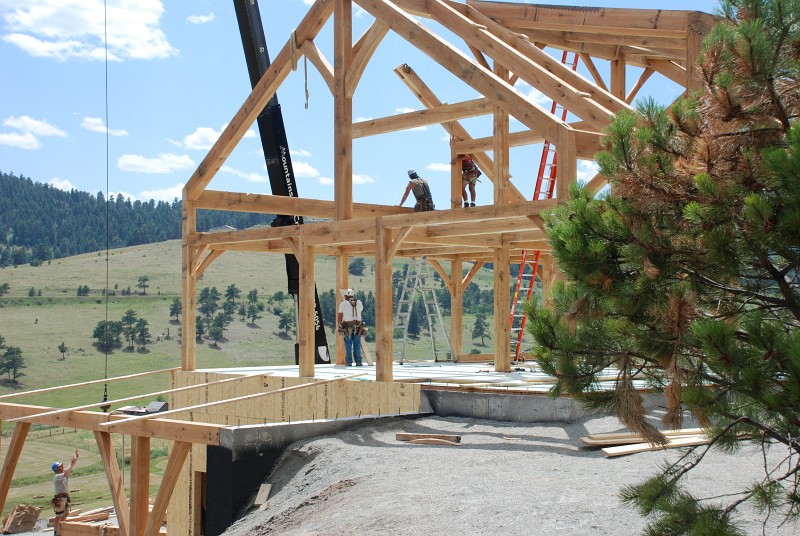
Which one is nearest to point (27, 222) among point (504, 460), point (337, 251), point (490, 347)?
point (490, 347)

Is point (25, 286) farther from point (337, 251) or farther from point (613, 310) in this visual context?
point (613, 310)

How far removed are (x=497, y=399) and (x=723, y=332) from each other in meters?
7.90

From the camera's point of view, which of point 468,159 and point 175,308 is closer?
point 468,159

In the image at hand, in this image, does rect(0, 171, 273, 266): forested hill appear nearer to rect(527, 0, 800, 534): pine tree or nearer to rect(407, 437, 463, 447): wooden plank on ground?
rect(407, 437, 463, 447): wooden plank on ground

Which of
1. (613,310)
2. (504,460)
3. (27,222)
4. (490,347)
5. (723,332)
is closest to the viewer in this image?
(723,332)

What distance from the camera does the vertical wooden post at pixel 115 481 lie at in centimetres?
1036

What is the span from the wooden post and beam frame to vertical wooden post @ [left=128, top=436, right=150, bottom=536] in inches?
141

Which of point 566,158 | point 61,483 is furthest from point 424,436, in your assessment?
point 61,483

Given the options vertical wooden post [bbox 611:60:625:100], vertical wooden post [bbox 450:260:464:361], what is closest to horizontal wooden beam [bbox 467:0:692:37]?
vertical wooden post [bbox 611:60:625:100]

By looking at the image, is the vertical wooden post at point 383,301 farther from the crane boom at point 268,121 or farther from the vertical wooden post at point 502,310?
the crane boom at point 268,121

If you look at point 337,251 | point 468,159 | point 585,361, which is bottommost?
point 585,361

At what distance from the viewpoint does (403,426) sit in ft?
37.9

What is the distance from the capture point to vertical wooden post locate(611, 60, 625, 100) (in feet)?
47.6

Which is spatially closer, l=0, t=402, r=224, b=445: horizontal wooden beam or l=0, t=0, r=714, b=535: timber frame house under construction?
l=0, t=402, r=224, b=445: horizontal wooden beam
